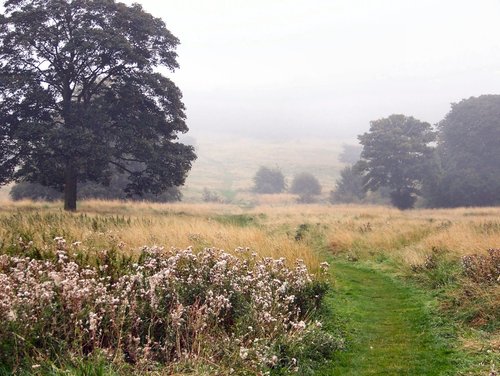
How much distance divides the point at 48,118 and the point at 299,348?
72.1 ft

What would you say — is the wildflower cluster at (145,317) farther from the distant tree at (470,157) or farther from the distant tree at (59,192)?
the distant tree at (470,157)

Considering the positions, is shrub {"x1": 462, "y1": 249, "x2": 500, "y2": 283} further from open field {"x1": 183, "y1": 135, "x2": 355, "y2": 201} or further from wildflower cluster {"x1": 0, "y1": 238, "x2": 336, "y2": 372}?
open field {"x1": 183, "y1": 135, "x2": 355, "y2": 201}

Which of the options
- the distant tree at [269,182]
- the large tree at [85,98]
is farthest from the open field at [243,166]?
the large tree at [85,98]

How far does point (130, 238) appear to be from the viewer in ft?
34.5

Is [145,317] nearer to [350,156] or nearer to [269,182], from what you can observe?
[269,182]

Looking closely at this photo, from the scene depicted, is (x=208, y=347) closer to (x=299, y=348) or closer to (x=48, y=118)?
(x=299, y=348)

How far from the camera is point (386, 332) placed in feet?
25.0

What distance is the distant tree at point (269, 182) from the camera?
87562 mm

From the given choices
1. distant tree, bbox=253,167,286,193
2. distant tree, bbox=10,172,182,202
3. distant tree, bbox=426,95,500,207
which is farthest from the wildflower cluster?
distant tree, bbox=253,167,286,193

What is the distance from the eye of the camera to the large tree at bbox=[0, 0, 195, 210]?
21.9 m

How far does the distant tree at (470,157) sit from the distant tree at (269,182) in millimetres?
36453

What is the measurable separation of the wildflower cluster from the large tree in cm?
1649

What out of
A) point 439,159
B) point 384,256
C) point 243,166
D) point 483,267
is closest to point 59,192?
point 384,256

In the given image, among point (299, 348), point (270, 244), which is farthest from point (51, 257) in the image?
point (270, 244)
